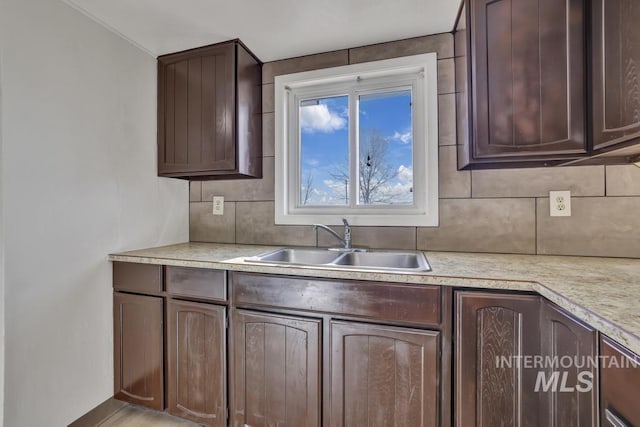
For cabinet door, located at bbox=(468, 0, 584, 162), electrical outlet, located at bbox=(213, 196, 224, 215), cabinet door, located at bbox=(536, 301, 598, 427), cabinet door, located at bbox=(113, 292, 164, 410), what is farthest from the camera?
electrical outlet, located at bbox=(213, 196, 224, 215)

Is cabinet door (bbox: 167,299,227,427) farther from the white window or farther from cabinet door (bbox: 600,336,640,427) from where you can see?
cabinet door (bbox: 600,336,640,427)

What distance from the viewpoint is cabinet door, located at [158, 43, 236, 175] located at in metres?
1.74

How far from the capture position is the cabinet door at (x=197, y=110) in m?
1.74

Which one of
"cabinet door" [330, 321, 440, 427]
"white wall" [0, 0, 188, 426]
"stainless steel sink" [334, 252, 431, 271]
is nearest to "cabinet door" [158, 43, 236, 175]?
"white wall" [0, 0, 188, 426]

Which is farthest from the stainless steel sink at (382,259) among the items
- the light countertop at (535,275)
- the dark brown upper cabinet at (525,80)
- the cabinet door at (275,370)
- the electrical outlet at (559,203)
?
the electrical outlet at (559,203)

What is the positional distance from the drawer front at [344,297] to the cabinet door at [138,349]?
1.82 feet

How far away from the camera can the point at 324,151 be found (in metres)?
1.98

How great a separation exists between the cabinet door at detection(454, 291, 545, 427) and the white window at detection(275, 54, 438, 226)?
72cm

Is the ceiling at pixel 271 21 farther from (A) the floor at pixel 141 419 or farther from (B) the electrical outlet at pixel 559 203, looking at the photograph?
(A) the floor at pixel 141 419

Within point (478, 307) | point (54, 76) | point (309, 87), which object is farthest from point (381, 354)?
point (54, 76)

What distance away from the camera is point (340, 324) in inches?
47.2

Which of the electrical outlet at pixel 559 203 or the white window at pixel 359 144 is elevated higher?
the white window at pixel 359 144

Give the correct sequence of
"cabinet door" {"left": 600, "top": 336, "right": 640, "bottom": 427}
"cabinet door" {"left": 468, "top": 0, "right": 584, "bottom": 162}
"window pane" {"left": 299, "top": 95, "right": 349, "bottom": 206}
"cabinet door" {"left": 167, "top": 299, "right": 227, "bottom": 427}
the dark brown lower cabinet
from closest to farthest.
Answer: "cabinet door" {"left": 600, "top": 336, "right": 640, "bottom": 427} → the dark brown lower cabinet → "cabinet door" {"left": 468, "top": 0, "right": 584, "bottom": 162} → "cabinet door" {"left": 167, "top": 299, "right": 227, "bottom": 427} → "window pane" {"left": 299, "top": 95, "right": 349, "bottom": 206}

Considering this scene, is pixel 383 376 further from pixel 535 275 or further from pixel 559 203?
pixel 559 203
